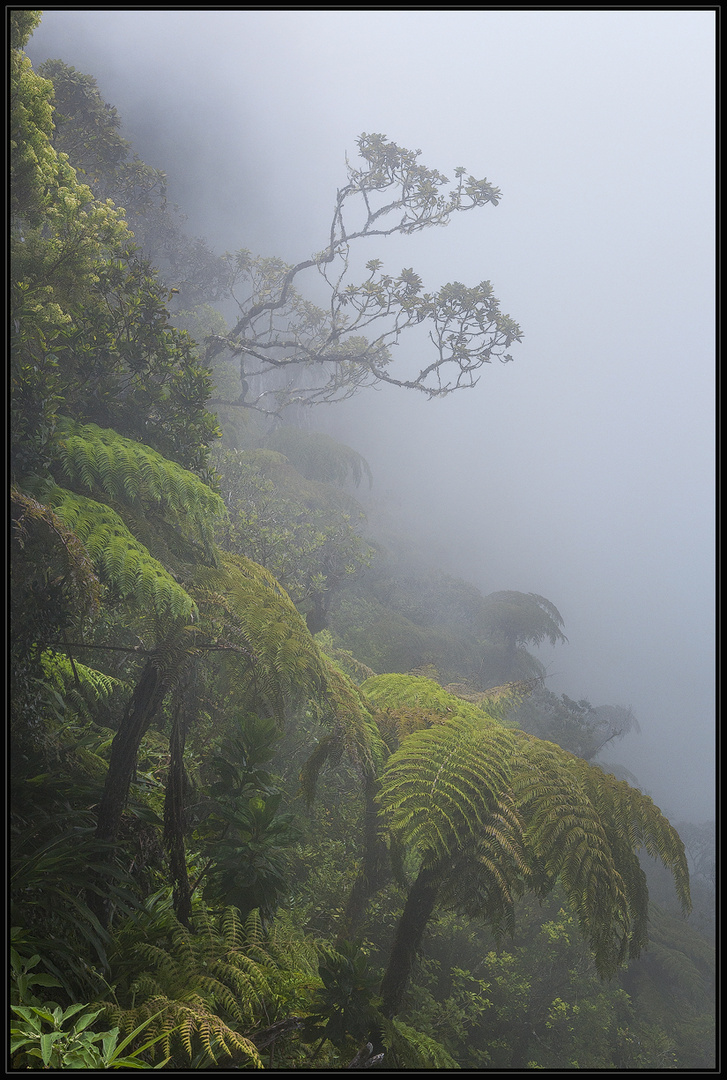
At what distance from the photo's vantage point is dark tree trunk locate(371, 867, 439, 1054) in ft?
8.76

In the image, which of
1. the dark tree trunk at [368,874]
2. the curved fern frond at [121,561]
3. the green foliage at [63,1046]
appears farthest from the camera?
the dark tree trunk at [368,874]

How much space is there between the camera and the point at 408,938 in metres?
2.71

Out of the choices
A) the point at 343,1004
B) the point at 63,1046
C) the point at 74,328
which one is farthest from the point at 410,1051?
the point at 74,328

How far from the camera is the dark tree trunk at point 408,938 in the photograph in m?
2.67

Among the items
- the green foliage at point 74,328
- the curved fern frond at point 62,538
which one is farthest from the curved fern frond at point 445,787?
the green foliage at point 74,328

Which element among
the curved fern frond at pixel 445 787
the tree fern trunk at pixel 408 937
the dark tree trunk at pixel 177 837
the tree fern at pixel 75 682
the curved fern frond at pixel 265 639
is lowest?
the tree fern trunk at pixel 408 937

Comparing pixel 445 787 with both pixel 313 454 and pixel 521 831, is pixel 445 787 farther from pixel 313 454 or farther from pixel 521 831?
pixel 313 454

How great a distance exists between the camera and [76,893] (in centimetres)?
192

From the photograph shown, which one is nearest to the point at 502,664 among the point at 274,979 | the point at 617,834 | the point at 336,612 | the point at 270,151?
the point at 336,612

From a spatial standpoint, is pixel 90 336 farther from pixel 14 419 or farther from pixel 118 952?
pixel 118 952

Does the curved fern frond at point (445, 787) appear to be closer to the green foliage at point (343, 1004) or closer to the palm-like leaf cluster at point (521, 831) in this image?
the palm-like leaf cluster at point (521, 831)

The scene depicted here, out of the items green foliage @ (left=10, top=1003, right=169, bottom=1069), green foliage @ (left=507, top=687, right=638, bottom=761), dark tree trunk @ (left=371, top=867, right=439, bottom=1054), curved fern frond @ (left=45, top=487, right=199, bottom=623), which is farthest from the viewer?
green foliage @ (left=507, top=687, right=638, bottom=761)

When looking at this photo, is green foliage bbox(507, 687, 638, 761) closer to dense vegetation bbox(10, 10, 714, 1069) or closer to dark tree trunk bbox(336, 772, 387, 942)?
dense vegetation bbox(10, 10, 714, 1069)

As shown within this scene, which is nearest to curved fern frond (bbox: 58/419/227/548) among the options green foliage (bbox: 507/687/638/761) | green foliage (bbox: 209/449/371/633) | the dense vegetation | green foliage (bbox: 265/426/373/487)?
the dense vegetation
